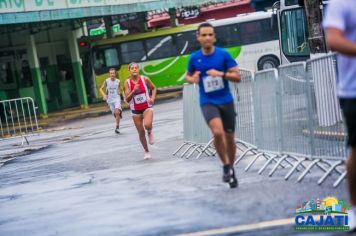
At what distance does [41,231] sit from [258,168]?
12.1ft

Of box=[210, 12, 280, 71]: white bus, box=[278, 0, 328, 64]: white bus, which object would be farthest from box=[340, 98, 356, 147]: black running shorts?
box=[210, 12, 280, 71]: white bus

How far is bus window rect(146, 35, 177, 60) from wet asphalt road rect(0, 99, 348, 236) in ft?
70.6

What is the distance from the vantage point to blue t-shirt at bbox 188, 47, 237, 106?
8.82 m

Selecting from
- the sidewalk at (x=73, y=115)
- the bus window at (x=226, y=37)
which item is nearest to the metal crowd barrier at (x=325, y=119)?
the sidewalk at (x=73, y=115)

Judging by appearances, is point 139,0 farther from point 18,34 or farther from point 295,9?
point 295,9

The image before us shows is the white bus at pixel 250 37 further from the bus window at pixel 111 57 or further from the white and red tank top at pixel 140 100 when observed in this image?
the white and red tank top at pixel 140 100

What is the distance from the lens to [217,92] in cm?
888

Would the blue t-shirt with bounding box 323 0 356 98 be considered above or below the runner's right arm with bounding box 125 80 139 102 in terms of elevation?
above

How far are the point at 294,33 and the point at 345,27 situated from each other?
17911mm

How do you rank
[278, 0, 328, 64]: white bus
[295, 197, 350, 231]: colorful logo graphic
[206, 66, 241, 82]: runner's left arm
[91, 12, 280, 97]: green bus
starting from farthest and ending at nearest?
[91, 12, 280, 97]: green bus
[278, 0, 328, 64]: white bus
[206, 66, 241, 82]: runner's left arm
[295, 197, 350, 231]: colorful logo graphic

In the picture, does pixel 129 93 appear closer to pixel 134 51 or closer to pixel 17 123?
pixel 17 123

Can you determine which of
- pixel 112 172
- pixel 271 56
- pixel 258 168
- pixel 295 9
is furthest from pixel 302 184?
pixel 271 56

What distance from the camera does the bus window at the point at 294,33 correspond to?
74.7ft

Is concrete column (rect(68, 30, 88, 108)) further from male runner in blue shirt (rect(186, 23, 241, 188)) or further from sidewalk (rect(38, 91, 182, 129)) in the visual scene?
male runner in blue shirt (rect(186, 23, 241, 188))
